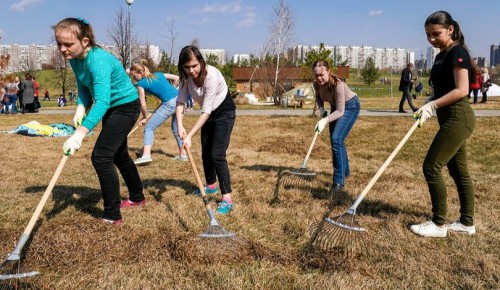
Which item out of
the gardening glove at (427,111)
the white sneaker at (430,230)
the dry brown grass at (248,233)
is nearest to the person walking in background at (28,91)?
the dry brown grass at (248,233)

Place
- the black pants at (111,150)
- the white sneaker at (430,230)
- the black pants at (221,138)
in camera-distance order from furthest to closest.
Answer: the black pants at (221,138), the black pants at (111,150), the white sneaker at (430,230)

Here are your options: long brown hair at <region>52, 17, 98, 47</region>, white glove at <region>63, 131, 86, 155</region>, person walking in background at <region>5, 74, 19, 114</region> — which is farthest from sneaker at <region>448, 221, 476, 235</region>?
person walking in background at <region>5, 74, 19, 114</region>

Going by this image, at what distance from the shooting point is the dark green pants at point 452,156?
3318 mm

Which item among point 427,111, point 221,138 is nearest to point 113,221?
point 221,138

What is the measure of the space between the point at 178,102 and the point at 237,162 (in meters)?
2.62

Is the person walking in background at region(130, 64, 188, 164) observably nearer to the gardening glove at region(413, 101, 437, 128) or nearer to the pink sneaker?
the pink sneaker

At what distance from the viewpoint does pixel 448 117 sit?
337 centimetres

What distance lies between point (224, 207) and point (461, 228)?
2084mm

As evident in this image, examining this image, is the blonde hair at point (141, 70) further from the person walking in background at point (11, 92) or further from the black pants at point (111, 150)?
the person walking in background at point (11, 92)

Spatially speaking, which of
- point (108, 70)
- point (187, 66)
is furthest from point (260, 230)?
point (108, 70)

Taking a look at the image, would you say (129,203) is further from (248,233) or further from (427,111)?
(427,111)

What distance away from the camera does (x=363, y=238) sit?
3.13 m

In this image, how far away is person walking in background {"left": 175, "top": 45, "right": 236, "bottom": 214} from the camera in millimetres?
3795

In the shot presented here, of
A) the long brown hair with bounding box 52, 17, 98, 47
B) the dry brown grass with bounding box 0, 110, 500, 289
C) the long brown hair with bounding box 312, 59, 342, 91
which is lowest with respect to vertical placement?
the dry brown grass with bounding box 0, 110, 500, 289
